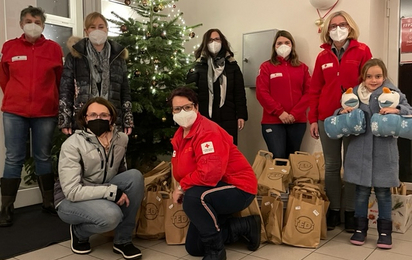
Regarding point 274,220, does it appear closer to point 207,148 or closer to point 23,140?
point 207,148

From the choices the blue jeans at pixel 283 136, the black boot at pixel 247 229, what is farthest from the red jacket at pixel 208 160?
the blue jeans at pixel 283 136

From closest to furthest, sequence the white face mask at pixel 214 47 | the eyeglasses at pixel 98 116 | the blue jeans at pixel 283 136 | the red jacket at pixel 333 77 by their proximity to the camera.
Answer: the eyeglasses at pixel 98 116 → the red jacket at pixel 333 77 → the white face mask at pixel 214 47 → the blue jeans at pixel 283 136

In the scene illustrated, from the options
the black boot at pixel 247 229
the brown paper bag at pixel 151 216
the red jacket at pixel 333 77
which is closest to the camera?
the black boot at pixel 247 229

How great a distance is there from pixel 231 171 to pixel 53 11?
2.75 m

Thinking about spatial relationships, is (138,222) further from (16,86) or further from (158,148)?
(16,86)

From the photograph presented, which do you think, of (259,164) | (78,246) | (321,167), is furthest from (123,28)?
(321,167)

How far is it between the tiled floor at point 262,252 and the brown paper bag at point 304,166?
0.58 m

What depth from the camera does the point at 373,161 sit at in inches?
107

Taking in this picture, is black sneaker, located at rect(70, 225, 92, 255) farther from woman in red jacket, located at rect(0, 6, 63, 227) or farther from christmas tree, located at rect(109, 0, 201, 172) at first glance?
christmas tree, located at rect(109, 0, 201, 172)

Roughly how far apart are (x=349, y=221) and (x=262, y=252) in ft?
2.77

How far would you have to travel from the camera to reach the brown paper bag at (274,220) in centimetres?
275

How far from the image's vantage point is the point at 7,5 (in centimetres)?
354

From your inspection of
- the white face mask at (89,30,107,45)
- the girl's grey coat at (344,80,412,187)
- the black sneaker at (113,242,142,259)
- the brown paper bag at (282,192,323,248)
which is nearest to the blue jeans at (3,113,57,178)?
the white face mask at (89,30,107,45)

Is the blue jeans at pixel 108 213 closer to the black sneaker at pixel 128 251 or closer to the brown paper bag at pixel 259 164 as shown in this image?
the black sneaker at pixel 128 251
